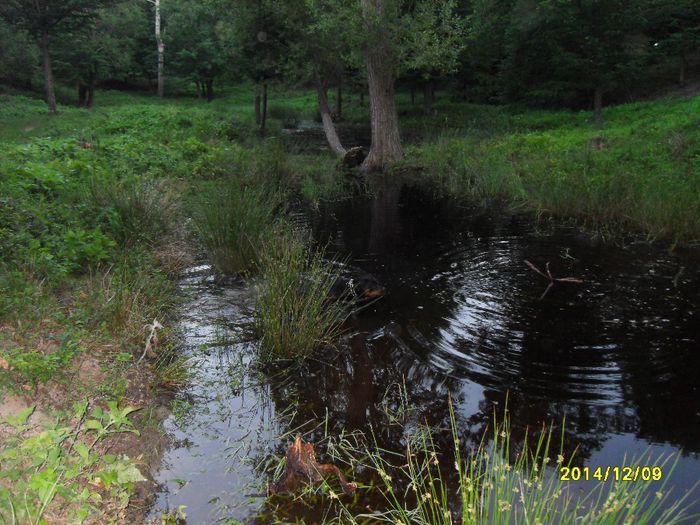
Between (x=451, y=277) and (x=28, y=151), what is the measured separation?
24.3 feet

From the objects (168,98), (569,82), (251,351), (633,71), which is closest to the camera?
(251,351)

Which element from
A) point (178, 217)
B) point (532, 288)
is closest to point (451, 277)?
point (532, 288)

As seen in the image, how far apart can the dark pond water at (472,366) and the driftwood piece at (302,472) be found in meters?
0.13

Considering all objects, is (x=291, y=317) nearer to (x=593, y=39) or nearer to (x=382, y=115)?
(x=382, y=115)

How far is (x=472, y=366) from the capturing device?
190 inches

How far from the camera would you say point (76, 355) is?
4160 millimetres

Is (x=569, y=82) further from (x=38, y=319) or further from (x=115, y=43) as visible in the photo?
(x=115, y=43)

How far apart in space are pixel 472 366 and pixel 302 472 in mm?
2008

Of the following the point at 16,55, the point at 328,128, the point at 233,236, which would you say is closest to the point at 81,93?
the point at 16,55

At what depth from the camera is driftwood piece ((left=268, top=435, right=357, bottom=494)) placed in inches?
132

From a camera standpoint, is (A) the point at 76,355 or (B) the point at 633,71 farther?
(B) the point at 633,71

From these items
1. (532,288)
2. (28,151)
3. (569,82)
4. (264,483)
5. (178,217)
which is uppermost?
(569,82)

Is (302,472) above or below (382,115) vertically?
below
